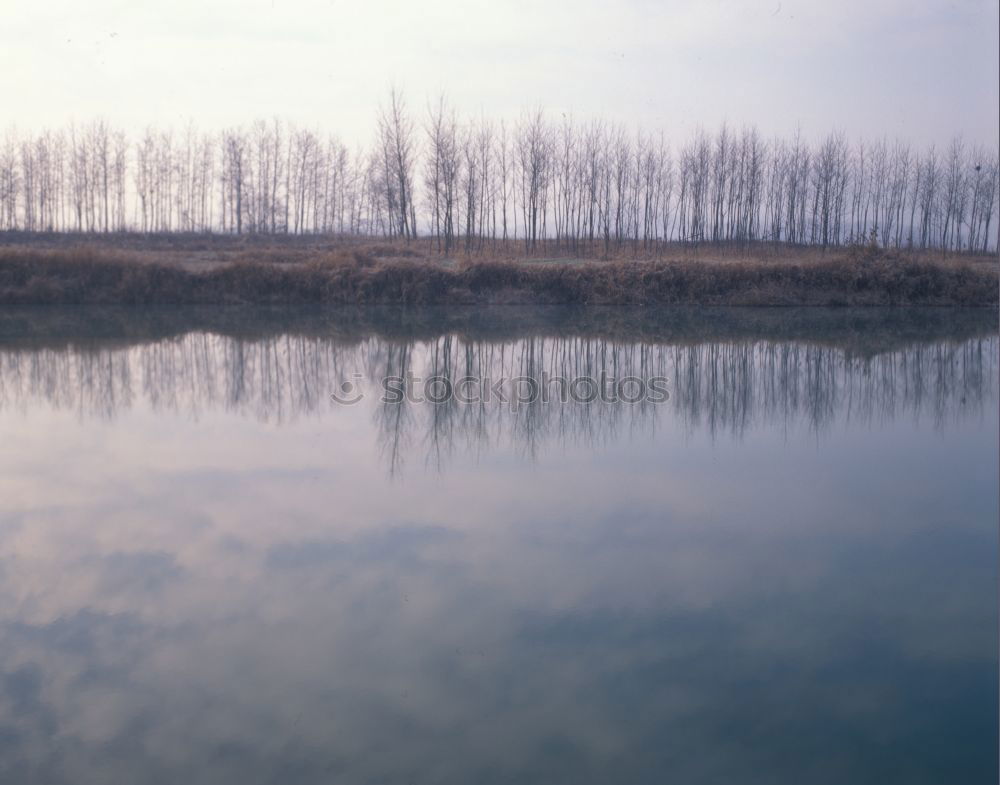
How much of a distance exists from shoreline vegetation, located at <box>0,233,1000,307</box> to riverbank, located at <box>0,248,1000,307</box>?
0.09 feet

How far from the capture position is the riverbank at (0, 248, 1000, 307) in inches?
914

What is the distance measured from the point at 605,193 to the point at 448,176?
269 inches

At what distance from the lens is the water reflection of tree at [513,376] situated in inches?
347

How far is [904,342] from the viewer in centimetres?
1588

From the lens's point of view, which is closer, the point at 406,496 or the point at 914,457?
the point at 406,496

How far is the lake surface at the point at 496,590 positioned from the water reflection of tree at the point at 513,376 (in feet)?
0.31

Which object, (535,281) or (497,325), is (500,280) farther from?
(497,325)

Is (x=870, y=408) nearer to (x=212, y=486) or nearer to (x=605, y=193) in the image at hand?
(x=212, y=486)

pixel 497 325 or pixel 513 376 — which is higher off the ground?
pixel 497 325

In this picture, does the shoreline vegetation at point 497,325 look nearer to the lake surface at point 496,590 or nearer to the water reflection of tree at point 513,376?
the water reflection of tree at point 513,376

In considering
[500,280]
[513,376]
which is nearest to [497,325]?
[500,280]

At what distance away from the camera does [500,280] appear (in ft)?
79.9

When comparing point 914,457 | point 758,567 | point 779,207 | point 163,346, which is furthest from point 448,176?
point 758,567

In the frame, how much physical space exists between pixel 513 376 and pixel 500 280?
41.8 feet
